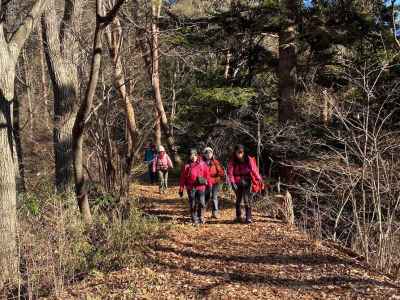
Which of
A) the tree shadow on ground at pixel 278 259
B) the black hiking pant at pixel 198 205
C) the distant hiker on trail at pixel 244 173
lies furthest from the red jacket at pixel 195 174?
the tree shadow on ground at pixel 278 259

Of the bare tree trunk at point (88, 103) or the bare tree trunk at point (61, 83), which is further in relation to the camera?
the bare tree trunk at point (61, 83)

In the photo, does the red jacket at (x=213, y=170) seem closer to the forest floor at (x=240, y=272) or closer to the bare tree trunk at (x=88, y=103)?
the forest floor at (x=240, y=272)

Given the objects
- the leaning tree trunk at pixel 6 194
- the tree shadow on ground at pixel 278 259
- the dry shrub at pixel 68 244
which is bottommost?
the tree shadow on ground at pixel 278 259

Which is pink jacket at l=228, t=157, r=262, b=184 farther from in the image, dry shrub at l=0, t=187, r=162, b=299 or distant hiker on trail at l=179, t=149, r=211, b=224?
dry shrub at l=0, t=187, r=162, b=299

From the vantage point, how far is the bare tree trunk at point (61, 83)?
9.41 meters

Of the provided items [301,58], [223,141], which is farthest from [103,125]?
[301,58]

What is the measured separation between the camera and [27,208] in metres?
8.10

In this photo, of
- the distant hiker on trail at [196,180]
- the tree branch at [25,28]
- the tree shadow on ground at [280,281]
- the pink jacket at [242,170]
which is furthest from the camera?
the distant hiker on trail at [196,180]

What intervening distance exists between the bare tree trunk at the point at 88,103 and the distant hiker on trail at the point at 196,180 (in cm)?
220

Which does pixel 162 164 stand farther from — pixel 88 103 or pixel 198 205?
pixel 88 103

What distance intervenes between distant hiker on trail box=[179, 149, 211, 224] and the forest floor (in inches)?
26.2

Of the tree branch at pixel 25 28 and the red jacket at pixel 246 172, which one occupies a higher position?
the tree branch at pixel 25 28

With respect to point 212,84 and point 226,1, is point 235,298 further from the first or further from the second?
point 226,1

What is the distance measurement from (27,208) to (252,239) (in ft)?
13.6
